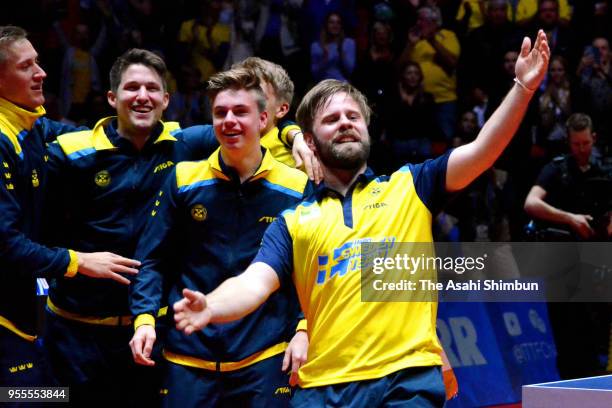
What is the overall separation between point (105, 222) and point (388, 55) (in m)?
7.10

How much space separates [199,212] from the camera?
4.94 metres

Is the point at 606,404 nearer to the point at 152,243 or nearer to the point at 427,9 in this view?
the point at 152,243

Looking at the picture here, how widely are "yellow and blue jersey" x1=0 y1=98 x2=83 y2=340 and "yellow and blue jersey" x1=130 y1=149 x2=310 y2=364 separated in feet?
1.67

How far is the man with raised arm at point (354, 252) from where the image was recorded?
3904 millimetres

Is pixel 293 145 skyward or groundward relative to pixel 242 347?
skyward

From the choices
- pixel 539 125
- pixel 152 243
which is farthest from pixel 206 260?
pixel 539 125

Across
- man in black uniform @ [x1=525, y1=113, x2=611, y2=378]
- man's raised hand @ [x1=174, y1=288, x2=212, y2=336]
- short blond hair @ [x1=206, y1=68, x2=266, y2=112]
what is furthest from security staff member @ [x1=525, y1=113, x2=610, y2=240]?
man's raised hand @ [x1=174, y1=288, x2=212, y2=336]

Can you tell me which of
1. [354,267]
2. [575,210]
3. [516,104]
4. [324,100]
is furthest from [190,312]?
[575,210]

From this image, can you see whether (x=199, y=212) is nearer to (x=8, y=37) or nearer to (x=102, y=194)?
(x=102, y=194)

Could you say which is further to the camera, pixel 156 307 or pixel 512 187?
pixel 512 187

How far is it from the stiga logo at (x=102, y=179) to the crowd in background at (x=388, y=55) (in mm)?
5776

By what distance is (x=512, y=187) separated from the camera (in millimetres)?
11031

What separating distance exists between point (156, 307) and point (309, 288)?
0.95 metres

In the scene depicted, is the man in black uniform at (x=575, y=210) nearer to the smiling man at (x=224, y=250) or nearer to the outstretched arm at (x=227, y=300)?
the smiling man at (x=224, y=250)
